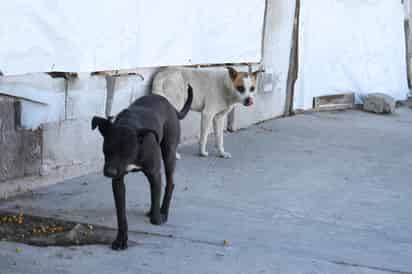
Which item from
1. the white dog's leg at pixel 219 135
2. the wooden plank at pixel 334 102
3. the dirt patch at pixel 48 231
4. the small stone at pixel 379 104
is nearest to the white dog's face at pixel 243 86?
the white dog's leg at pixel 219 135

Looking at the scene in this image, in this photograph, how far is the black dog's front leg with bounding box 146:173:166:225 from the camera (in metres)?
5.27

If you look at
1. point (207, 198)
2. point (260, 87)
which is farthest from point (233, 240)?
point (260, 87)

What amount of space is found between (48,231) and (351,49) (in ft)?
29.1

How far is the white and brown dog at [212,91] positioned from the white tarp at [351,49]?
3616 millimetres

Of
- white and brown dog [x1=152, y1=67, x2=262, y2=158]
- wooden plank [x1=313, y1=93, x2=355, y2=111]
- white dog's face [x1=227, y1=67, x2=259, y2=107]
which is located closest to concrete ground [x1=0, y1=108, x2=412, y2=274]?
white and brown dog [x1=152, y1=67, x2=262, y2=158]

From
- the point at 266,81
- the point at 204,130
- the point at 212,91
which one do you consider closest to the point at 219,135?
the point at 204,130

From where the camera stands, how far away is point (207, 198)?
6.62 m

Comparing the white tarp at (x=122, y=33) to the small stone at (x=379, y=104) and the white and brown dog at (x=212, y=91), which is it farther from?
the small stone at (x=379, y=104)

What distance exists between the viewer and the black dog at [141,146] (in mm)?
4742

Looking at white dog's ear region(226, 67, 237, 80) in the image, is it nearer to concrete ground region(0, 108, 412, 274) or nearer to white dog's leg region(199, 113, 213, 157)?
white dog's leg region(199, 113, 213, 157)

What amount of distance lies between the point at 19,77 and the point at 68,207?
1.15 metres

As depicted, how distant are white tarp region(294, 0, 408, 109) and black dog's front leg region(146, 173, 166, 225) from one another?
6.74 meters

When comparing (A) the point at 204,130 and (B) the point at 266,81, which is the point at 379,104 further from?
(A) the point at 204,130

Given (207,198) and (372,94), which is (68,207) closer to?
(207,198)
